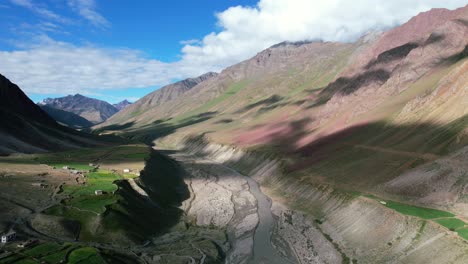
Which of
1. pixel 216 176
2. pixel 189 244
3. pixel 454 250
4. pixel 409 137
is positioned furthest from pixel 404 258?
pixel 216 176

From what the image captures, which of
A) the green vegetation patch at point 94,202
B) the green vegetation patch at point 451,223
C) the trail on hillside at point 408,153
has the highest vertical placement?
the trail on hillside at point 408,153

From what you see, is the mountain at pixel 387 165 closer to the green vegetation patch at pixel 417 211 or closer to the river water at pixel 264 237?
the green vegetation patch at pixel 417 211

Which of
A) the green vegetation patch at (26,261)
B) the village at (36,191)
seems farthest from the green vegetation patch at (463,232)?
the village at (36,191)

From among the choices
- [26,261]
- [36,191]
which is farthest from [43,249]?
[36,191]

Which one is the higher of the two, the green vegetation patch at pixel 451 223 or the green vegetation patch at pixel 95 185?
the green vegetation patch at pixel 95 185

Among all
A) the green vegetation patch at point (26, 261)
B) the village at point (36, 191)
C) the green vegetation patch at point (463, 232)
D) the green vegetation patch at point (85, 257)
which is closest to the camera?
the green vegetation patch at point (26, 261)

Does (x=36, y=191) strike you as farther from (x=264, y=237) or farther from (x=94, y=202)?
(x=264, y=237)
